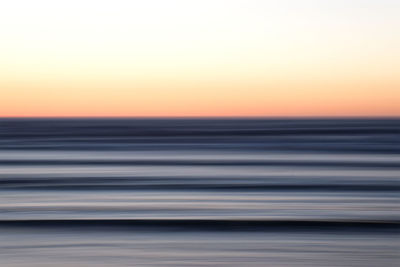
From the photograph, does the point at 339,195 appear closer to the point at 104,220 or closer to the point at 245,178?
the point at 245,178

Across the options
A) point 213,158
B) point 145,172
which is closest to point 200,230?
point 145,172

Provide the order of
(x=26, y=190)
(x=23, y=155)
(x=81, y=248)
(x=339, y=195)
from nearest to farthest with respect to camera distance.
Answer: (x=81, y=248), (x=339, y=195), (x=26, y=190), (x=23, y=155)

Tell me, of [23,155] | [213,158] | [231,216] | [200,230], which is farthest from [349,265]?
[23,155]

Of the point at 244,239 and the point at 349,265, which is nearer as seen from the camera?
the point at 349,265

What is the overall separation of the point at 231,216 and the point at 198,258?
5.87 feet

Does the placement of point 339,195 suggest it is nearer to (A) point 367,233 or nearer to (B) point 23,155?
(A) point 367,233

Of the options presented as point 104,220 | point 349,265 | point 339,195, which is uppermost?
point 339,195

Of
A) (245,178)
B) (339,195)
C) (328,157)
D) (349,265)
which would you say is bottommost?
(349,265)

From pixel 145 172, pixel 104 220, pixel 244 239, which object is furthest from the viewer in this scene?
pixel 145 172

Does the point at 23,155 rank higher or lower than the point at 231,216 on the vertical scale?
higher

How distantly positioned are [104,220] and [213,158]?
8.92 metres

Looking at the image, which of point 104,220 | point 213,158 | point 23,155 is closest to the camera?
point 104,220

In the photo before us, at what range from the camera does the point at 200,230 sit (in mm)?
5840

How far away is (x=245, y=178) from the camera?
1021 cm
